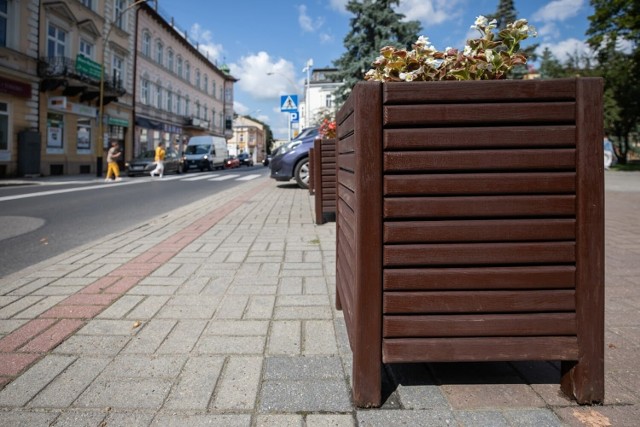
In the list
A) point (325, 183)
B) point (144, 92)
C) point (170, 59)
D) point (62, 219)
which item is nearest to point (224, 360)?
point (325, 183)

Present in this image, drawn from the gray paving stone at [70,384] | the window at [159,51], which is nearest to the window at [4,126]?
the window at [159,51]

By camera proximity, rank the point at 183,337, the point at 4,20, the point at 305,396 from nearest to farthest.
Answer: the point at 305,396
the point at 183,337
the point at 4,20

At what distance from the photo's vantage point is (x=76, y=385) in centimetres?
205

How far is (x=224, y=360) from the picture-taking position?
7.54 feet

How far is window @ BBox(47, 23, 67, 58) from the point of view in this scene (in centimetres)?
2322

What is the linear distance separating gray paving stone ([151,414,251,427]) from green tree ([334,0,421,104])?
76.1 ft

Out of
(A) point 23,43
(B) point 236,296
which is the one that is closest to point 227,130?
(A) point 23,43

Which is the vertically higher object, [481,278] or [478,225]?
[478,225]

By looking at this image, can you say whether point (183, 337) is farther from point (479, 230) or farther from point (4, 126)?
point (4, 126)

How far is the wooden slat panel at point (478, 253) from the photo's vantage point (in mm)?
1829

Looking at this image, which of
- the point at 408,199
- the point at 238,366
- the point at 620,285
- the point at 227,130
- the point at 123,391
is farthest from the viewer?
the point at 227,130

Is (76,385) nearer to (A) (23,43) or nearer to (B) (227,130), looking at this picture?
(A) (23,43)

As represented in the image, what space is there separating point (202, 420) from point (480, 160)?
1501 mm

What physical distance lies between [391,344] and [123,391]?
119 cm
